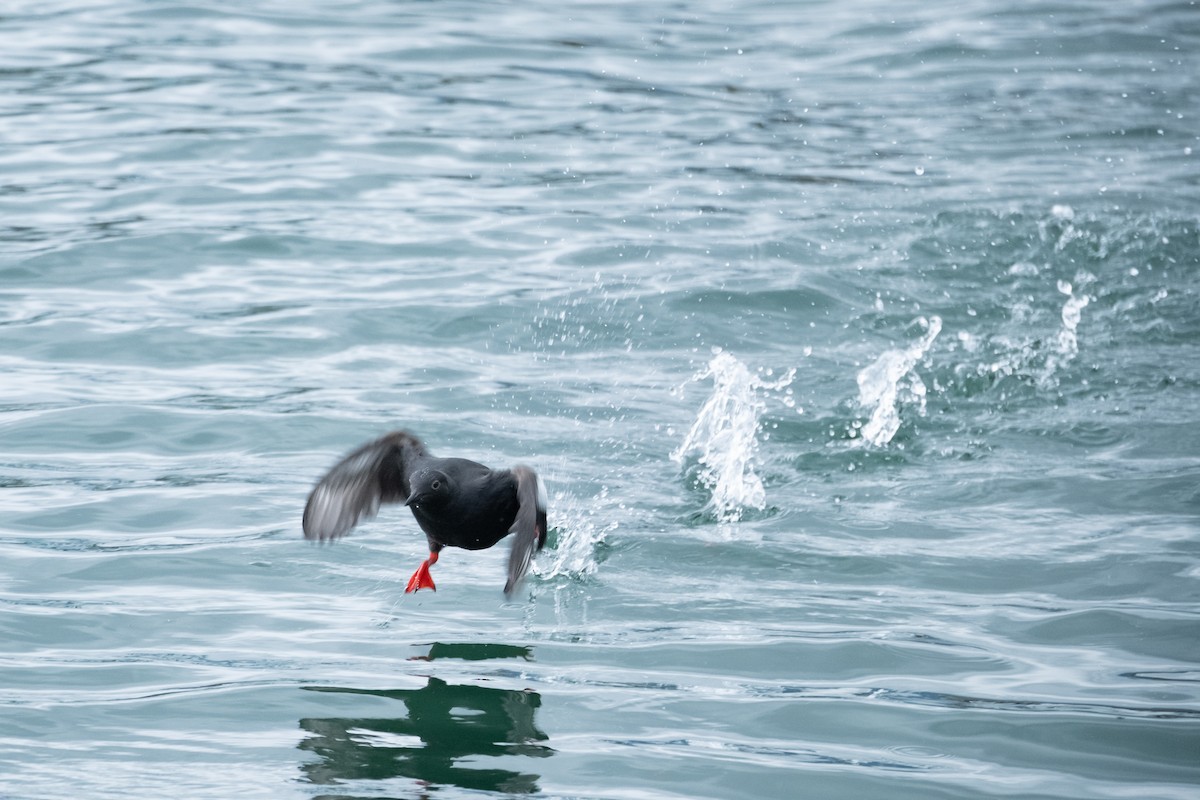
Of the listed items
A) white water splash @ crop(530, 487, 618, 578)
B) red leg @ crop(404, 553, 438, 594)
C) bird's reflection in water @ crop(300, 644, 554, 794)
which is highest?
red leg @ crop(404, 553, 438, 594)

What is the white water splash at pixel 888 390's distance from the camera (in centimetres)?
841

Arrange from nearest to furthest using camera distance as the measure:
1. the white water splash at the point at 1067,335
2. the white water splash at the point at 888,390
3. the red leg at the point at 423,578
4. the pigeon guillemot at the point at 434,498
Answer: the pigeon guillemot at the point at 434,498 → the red leg at the point at 423,578 → the white water splash at the point at 888,390 → the white water splash at the point at 1067,335

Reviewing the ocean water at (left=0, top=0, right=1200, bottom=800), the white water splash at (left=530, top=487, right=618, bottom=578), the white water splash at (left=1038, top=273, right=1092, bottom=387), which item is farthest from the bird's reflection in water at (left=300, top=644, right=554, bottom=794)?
the white water splash at (left=1038, top=273, right=1092, bottom=387)

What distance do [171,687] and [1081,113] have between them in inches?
512

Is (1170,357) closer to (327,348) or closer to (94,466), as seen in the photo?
(327,348)

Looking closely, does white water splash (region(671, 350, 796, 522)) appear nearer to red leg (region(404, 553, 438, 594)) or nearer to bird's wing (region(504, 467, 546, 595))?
bird's wing (region(504, 467, 546, 595))

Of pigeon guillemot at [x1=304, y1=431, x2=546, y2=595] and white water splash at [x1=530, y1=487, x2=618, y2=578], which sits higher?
pigeon guillemot at [x1=304, y1=431, x2=546, y2=595]

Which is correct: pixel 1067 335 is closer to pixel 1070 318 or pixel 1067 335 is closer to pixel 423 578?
pixel 1070 318

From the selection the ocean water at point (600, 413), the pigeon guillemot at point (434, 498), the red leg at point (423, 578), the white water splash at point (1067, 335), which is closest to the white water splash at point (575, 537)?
the ocean water at point (600, 413)

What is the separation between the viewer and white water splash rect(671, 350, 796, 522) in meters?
7.58

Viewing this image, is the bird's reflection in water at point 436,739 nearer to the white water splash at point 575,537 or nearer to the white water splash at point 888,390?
the white water splash at point 575,537

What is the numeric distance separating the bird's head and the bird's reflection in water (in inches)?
27.3

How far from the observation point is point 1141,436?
8359mm

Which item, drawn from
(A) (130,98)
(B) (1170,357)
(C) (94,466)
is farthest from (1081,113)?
(C) (94,466)
